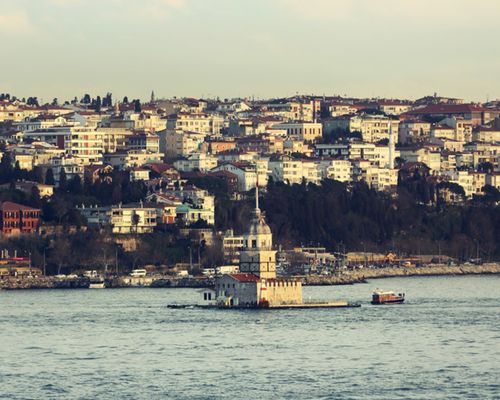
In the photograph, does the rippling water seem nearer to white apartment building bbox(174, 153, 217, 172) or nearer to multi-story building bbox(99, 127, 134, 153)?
white apartment building bbox(174, 153, 217, 172)

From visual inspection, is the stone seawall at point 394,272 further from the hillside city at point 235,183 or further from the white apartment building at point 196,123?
the white apartment building at point 196,123

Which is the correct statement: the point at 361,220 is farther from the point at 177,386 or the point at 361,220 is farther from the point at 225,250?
the point at 177,386

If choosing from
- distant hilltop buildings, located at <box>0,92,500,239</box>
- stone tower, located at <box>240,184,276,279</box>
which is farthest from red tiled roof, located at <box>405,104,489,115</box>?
stone tower, located at <box>240,184,276,279</box>

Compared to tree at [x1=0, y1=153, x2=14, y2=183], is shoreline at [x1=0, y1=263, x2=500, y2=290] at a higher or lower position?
lower

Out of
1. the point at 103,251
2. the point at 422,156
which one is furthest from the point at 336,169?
the point at 103,251

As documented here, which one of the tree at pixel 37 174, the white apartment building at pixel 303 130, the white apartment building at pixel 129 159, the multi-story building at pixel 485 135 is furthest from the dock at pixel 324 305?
the multi-story building at pixel 485 135

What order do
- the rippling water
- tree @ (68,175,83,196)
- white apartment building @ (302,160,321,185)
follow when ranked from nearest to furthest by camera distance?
the rippling water < tree @ (68,175,83,196) < white apartment building @ (302,160,321,185)
